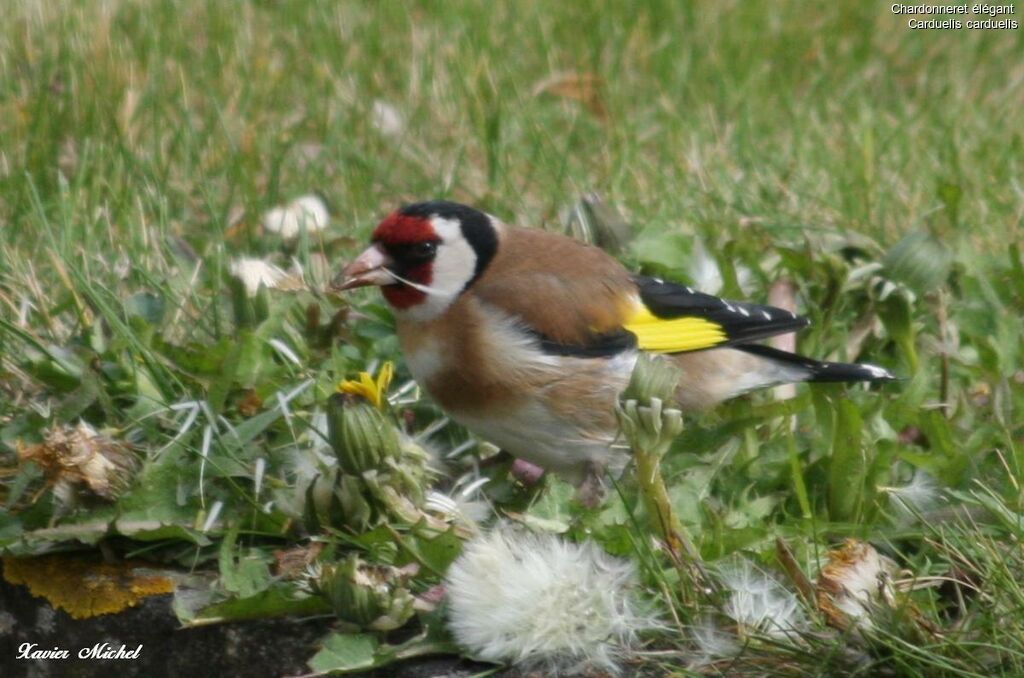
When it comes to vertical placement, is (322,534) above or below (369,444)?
below

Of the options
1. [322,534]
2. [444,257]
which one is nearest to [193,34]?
[444,257]

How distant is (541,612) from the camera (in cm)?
248

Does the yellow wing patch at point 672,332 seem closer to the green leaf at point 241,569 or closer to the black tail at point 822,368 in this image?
the black tail at point 822,368

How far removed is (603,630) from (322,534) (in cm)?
59

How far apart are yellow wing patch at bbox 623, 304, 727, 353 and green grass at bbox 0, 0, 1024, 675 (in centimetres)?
19

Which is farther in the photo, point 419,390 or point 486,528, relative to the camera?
point 419,390

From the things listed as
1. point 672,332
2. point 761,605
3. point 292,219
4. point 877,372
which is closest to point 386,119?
point 292,219

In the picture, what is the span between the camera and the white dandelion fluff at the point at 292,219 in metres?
4.10

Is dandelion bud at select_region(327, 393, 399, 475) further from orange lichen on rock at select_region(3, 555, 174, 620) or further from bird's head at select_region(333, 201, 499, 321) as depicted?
bird's head at select_region(333, 201, 499, 321)

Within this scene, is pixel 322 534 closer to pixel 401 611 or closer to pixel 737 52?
pixel 401 611

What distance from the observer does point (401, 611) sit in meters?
2.53

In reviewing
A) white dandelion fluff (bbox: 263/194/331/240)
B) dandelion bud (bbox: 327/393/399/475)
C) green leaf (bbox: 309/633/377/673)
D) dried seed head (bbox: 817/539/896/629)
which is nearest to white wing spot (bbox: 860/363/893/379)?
dried seed head (bbox: 817/539/896/629)

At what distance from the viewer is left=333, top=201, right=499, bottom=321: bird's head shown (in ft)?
10.9

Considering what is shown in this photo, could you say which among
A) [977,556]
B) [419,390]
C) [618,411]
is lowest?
[419,390]
